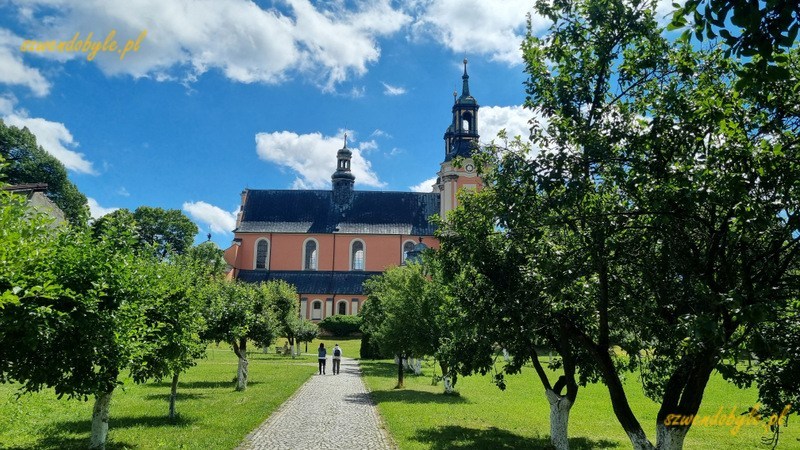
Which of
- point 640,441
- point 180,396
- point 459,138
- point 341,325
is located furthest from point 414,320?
point 459,138

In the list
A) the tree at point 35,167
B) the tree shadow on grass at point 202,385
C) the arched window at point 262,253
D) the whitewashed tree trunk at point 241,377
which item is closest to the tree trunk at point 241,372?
the whitewashed tree trunk at point 241,377

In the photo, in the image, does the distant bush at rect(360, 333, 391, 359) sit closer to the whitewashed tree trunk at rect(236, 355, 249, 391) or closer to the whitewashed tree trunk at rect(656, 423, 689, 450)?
the whitewashed tree trunk at rect(236, 355, 249, 391)

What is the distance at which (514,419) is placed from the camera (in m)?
16.7

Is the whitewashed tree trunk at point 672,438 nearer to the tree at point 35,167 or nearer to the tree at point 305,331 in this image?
the tree at point 305,331

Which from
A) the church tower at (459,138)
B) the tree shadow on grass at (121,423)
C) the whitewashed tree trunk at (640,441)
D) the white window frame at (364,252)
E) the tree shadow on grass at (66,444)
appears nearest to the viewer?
the whitewashed tree trunk at (640,441)

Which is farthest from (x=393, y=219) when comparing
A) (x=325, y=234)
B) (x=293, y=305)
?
(x=293, y=305)

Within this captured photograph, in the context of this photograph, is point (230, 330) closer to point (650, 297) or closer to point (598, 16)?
point (650, 297)

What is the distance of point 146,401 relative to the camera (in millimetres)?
17516

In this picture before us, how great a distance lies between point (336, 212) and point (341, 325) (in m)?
18.9

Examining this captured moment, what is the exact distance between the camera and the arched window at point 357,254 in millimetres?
64625

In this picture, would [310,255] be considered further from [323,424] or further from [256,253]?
[323,424]

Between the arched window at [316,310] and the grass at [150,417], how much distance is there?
117 ft

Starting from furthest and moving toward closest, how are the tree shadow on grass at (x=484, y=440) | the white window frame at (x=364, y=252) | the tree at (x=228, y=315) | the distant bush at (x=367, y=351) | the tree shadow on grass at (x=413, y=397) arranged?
the white window frame at (x=364, y=252), the distant bush at (x=367, y=351), the tree shadow on grass at (x=413, y=397), the tree at (x=228, y=315), the tree shadow on grass at (x=484, y=440)

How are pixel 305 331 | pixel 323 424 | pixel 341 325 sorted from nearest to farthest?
1. pixel 323 424
2. pixel 305 331
3. pixel 341 325
